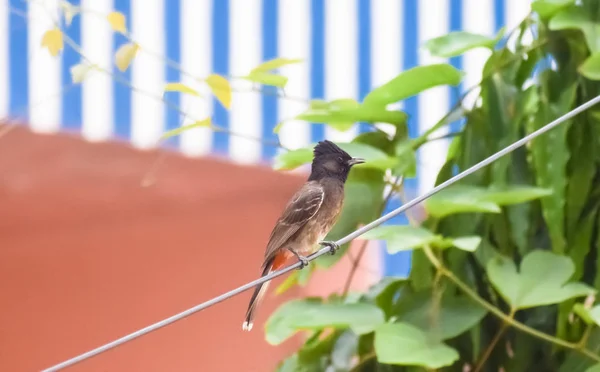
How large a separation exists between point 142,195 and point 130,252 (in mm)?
98

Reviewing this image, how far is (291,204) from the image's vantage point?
69cm

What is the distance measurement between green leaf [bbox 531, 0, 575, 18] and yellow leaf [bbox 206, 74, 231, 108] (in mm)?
379

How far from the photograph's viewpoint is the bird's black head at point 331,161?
2.05 ft

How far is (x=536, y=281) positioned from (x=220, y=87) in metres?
0.41

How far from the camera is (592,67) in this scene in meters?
0.89

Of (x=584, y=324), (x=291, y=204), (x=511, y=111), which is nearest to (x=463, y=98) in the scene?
(x=511, y=111)

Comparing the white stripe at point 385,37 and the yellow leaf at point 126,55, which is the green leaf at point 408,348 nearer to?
the yellow leaf at point 126,55

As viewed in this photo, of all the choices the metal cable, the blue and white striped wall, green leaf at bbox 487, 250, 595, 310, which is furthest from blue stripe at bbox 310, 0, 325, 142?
the metal cable

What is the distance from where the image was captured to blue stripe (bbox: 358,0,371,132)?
1.54 m

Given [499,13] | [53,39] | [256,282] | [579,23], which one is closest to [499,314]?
[579,23]

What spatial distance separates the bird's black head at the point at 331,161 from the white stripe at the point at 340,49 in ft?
2.83

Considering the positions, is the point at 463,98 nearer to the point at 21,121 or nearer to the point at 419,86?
the point at 419,86

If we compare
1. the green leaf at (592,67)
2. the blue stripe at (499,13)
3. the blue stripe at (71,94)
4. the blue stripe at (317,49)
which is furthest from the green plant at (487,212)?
the blue stripe at (499,13)

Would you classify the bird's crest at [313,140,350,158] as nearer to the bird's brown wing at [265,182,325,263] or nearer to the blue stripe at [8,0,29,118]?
the bird's brown wing at [265,182,325,263]
